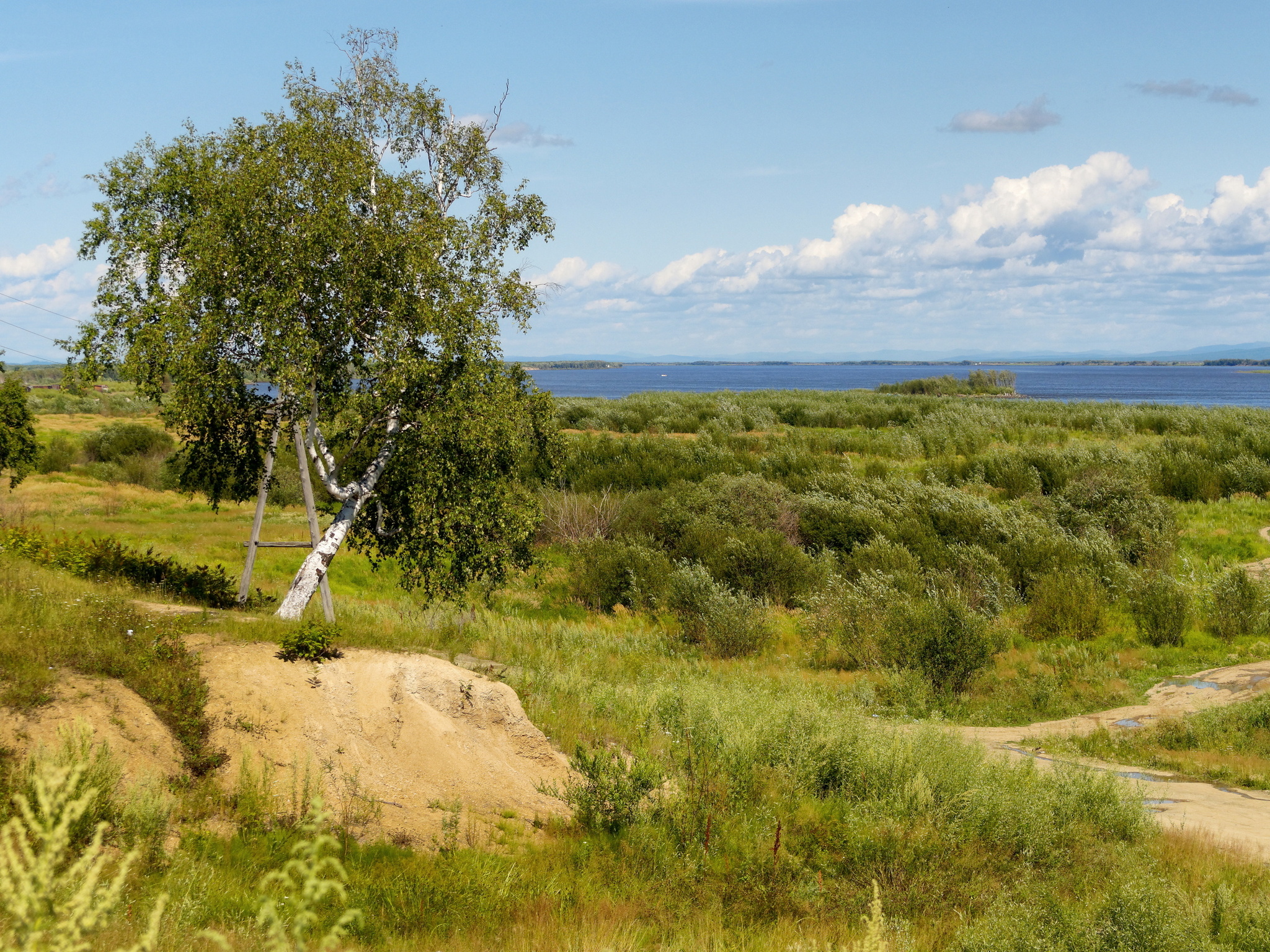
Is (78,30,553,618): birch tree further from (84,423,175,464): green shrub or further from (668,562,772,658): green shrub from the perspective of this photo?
(84,423,175,464): green shrub

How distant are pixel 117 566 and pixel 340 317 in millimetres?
5164

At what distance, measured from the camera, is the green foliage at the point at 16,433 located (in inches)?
1104

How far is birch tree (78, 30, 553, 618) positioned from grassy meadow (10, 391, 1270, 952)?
218 cm

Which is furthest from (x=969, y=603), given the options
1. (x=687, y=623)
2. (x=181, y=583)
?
(x=181, y=583)

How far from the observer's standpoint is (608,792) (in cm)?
792

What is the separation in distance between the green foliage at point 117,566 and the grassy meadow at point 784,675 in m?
0.38

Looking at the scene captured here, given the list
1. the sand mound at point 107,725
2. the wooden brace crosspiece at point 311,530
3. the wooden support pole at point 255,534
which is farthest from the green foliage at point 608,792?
the wooden support pole at point 255,534

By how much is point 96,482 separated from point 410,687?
3327 centimetres

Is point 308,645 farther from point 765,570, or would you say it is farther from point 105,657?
point 765,570

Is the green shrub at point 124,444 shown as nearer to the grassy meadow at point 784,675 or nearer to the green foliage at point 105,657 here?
the grassy meadow at point 784,675

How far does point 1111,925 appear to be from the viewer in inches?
224

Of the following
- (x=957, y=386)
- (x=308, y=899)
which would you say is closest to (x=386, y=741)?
(x=308, y=899)

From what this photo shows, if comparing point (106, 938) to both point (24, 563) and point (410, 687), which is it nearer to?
point (410, 687)

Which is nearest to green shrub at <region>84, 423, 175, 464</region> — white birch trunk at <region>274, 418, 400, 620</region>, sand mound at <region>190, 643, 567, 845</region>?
white birch trunk at <region>274, 418, 400, 620</region>
